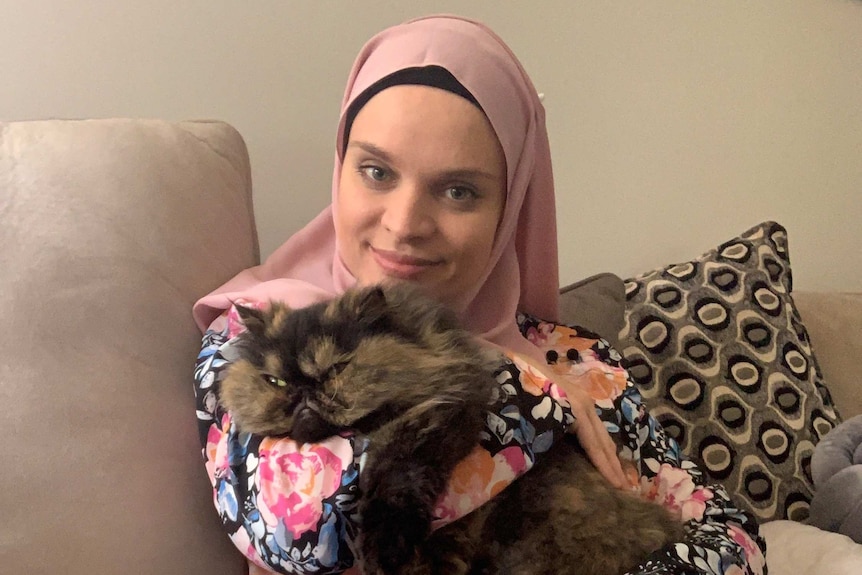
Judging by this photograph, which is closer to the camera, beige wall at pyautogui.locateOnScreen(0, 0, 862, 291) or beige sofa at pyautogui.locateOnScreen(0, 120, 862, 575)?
beige sofa at pyautogui.locateOnScreen(0, 120, 862, 575)

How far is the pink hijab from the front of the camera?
1.06 m

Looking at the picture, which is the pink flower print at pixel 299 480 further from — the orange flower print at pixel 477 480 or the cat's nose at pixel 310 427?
the orange flower print at pixel 477 480

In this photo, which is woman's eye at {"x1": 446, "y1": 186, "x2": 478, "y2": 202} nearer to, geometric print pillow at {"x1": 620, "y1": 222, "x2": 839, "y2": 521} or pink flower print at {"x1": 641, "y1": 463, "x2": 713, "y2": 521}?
pink flower print at {"x1": 641, "y1": 463, "x2": 713, "y2": 521}

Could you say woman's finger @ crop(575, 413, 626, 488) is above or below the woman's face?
below

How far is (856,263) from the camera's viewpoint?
8.19 ft

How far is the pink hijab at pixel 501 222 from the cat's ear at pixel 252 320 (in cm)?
15

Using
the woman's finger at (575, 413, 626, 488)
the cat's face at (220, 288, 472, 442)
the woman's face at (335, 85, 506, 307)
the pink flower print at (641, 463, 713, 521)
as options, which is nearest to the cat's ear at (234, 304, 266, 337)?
the cat's face at (220, 288, 472, 442)

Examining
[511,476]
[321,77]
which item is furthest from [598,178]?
[511,476]

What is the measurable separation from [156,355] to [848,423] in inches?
60.3

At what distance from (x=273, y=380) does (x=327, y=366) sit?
3.0 inches

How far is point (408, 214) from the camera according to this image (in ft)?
3.31

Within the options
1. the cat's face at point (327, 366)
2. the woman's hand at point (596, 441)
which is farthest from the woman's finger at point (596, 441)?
the cat's face at point (327, 366)

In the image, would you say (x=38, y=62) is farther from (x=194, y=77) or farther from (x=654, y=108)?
(x=654, y=108)

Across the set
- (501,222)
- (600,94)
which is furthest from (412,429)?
(600,94)
